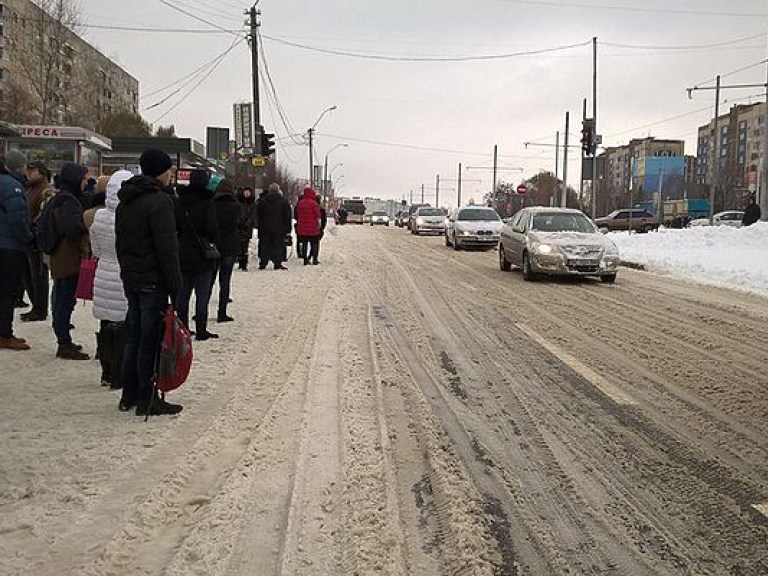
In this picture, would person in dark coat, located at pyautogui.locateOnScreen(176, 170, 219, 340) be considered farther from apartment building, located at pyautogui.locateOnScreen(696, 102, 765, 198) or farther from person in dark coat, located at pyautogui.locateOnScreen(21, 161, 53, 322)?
apartment building, located at pyautogui.locateOnScreen(696, 102, 765, 198)

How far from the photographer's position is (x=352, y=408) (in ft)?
19.1

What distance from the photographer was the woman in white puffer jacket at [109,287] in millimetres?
5941

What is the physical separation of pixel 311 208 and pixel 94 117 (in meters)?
52.6

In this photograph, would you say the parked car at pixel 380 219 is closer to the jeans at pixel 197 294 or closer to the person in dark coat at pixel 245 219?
the person in dark coat at pixel 245 219

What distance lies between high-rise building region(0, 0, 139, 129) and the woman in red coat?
2501 cm

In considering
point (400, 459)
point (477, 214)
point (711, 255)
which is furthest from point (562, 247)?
point (477, 214)

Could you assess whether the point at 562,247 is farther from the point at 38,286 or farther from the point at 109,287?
the point at 109,287

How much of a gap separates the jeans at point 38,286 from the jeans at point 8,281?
1764 millimetres

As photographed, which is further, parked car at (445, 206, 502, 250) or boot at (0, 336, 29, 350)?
parked car at (445, 206, 502, 250)

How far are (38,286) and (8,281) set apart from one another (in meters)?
2.13

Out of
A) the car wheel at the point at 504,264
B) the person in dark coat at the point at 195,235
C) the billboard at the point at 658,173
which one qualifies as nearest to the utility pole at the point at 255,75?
the car wheel at the point at 504,264

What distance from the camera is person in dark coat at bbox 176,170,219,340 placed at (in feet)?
24.9

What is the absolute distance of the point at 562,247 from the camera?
1520 centimetres

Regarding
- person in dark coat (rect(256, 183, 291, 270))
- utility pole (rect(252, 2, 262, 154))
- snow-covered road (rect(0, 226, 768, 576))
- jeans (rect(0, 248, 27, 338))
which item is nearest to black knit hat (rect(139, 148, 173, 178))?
snow-covered road (rect(0, 226, 768, 576))
